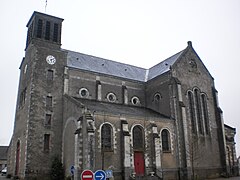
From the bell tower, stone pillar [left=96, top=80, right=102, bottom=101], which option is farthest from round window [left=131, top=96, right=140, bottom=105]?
the bell tower

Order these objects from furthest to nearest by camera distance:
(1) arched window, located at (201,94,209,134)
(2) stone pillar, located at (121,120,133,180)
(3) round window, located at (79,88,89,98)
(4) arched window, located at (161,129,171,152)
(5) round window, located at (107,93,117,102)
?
(1) arched window, located at (201,94,209,134)
(5) round window, located at (107,93,117,102)
(3) round window, located at (79,88,89,98)
(4) arched window, located at (161,129,171,152)
(2) stone pillar, located at (121,120,133,180)

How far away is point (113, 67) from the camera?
1417 inches

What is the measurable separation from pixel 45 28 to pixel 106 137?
15.1m

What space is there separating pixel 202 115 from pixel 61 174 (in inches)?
727

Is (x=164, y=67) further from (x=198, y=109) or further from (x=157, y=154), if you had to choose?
(x=157, y=154)

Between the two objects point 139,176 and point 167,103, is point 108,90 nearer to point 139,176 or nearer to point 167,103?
point 167,103

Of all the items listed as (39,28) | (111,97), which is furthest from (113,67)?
(39,28)

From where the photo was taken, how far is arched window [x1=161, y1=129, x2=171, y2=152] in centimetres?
2767

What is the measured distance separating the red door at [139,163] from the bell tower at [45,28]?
50.7ft

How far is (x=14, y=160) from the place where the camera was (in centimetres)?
2845

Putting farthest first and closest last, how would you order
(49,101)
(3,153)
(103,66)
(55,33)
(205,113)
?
(3,153), (103,66), (205,113), (55,33), (49,101)

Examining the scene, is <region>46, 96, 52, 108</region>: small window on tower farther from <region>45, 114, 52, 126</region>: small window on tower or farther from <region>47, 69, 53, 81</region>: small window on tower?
<region>47, 69, 53, 81</region>: small window on tower

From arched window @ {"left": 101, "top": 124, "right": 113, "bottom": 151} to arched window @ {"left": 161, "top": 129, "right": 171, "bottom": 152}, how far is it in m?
6.67

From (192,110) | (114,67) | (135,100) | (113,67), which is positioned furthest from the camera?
(114,67)
